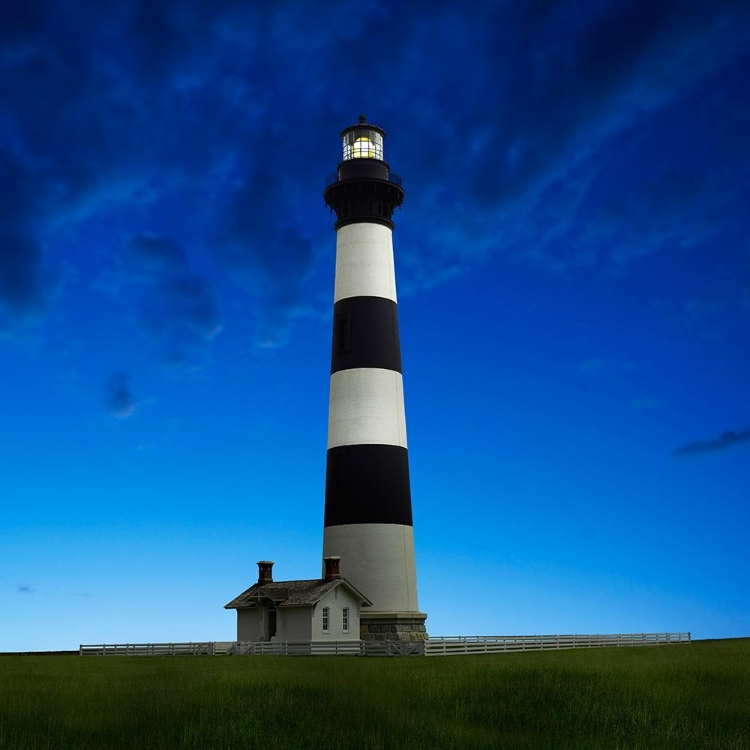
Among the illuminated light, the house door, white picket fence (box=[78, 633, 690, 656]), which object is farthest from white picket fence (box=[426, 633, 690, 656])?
the illuminated light

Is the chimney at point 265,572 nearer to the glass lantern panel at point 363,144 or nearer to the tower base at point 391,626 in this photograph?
the tower base at point 391,626

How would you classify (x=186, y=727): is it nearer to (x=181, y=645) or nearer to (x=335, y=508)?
(x=335, y=508)

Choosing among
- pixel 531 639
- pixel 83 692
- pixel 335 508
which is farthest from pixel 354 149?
pixel 83 692

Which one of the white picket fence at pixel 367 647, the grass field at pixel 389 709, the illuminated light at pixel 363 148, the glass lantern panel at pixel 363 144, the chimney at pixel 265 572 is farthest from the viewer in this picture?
the glass lantern panel at pixel 363 144

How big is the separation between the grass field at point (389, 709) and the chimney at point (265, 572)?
19.0 meters

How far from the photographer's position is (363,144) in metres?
48.5

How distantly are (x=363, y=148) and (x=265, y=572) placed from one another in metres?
23.5

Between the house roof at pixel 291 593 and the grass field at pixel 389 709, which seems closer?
the grass field at pixel 389 709

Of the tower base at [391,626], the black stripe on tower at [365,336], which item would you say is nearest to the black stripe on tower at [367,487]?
the black stripe on tower at [365,336]

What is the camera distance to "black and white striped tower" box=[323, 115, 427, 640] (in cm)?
4200

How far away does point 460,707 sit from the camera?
19.5 meters

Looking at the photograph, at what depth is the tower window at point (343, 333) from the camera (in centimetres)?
4444

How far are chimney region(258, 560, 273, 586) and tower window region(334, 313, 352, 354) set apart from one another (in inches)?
469

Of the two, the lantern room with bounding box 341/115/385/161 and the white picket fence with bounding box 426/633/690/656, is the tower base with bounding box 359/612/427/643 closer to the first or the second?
the white picket fence with bounding box 426/633/690/656
